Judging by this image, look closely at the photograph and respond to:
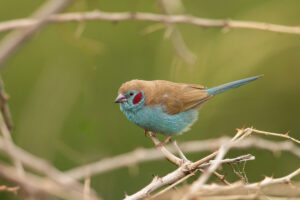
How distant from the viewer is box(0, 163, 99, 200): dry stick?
0.90 meters

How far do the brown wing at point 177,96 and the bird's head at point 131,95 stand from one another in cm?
27

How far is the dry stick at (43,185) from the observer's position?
2.95ft

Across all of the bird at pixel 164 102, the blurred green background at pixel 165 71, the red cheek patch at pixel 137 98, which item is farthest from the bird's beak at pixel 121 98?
the blurred green background at pixel 165 71

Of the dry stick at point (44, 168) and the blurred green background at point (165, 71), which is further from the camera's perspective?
the blurred green background at point (165, 71)

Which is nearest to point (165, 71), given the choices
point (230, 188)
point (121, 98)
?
point (121, 98)

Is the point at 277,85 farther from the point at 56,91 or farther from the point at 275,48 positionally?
A: the point at 56,91

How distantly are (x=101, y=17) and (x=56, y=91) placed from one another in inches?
61.4

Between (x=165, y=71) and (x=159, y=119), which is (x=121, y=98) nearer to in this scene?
(x=159, y=119)

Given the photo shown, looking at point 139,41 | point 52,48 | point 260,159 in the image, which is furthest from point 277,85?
point 52,48

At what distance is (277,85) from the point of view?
17.8 feet

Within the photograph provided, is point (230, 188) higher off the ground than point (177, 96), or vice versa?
point (177, 96)

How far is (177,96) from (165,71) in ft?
1.92

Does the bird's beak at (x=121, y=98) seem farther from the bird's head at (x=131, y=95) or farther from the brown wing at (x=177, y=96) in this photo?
the brown wing at (x=177, y=96)

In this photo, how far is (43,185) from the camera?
36.5 inches
